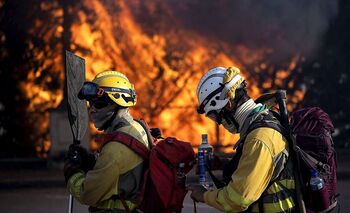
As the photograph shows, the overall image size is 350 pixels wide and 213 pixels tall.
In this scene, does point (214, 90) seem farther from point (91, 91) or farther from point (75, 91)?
point (75, 91)

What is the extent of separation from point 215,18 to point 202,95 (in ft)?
42.1

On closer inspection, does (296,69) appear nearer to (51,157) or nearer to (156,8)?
(156,8)

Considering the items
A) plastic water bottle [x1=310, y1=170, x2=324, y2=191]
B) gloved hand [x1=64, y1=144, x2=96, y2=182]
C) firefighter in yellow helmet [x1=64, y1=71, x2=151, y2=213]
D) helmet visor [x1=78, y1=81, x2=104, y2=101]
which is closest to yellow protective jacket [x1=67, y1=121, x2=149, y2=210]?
firefighter in yellow helmet [x1=64, y1=71, x2=151, y2=213]

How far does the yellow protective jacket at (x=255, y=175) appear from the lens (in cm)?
320

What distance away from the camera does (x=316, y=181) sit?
10.8 feet

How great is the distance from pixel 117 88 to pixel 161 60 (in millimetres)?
12151

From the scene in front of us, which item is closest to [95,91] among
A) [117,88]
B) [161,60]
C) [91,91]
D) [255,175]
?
[91,91]

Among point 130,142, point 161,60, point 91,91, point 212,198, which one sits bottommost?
point 212,198

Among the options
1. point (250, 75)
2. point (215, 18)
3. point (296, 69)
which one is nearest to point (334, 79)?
point (296, 69)

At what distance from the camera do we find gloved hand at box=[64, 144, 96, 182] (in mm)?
3906

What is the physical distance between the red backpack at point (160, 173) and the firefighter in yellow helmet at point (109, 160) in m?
0.04

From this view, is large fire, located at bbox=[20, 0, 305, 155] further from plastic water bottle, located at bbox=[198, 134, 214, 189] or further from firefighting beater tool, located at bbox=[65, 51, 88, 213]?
plastic water bottle, located at bbox=[198, 134, 214, 189]

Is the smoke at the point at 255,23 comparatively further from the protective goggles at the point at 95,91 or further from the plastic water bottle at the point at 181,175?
the plastic water bottle at the point at 181,175

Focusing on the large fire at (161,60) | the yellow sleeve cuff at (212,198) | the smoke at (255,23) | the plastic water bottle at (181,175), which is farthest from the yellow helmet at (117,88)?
the smoke at (255,23)
